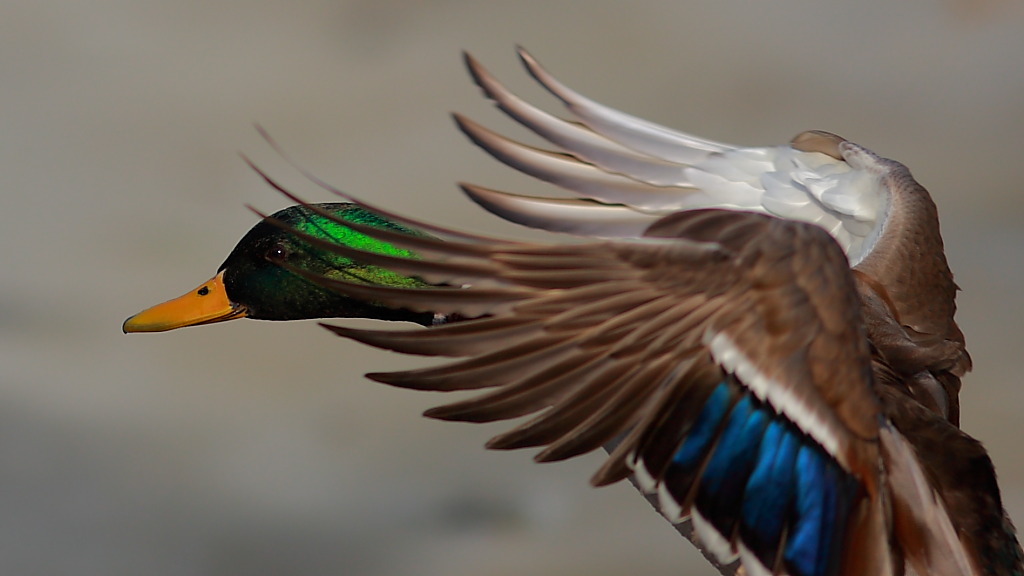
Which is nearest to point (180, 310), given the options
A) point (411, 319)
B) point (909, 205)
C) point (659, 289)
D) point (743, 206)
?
point (411, 319)

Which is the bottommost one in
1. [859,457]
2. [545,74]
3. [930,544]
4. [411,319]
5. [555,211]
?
[930,544]

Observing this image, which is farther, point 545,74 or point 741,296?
point 545,74

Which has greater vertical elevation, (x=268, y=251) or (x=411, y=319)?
(x=268, y=251)

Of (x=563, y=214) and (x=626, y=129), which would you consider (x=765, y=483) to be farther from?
(x=626, y=129)

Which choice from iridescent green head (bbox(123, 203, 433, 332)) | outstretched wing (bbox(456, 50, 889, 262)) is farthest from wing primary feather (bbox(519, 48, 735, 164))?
iridescent green head (bbox(123, 203, 433, 332))

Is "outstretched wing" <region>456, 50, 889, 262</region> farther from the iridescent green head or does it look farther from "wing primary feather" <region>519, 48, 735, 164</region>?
the iridescent green head

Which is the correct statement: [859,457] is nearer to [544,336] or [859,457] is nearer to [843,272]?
[843,272]

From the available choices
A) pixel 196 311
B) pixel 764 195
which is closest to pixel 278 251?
pixel 196 311
